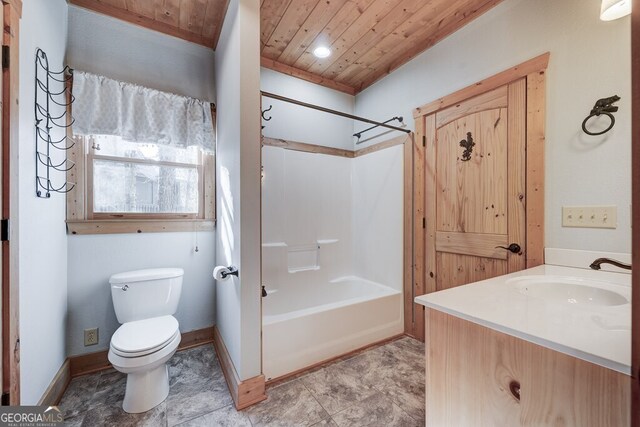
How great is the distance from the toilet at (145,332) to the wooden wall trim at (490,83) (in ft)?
8.01

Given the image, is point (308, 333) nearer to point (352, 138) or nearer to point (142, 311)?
point (142, 311)

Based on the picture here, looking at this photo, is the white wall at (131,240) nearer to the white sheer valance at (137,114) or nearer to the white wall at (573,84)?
the white sheer valance at (137,114)

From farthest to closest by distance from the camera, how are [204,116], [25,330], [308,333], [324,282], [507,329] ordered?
[324,282]
[204,116]
[308,333]
[25,330]
[507,329]

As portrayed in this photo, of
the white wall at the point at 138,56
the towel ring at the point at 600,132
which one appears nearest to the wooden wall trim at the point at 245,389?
the white wall at the point at 138,56

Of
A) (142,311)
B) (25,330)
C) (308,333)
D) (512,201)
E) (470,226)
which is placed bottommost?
(308,333)

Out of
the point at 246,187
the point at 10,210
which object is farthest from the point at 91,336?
the point at 246,187

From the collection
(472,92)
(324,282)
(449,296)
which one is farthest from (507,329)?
(324,282)

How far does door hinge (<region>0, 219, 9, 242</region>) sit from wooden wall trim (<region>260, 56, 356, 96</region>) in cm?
225

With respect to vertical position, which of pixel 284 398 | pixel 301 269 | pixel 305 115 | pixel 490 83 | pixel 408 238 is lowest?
pixel 284 398

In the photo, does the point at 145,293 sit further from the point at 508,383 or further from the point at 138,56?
the point at 508,383

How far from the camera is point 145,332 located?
5.32 feet

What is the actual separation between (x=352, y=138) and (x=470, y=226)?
1.72 metres

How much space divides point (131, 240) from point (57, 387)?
37.6 inches

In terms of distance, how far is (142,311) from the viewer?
183 cm
